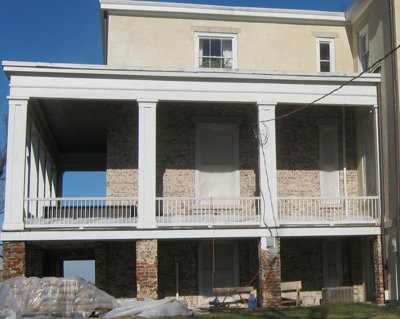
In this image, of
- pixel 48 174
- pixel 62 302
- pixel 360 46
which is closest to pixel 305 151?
pixel 360 46

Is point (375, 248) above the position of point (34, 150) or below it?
below

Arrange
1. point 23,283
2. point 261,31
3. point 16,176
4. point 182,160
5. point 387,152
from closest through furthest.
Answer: point 23,283, point 16,176, point 387,152, point 182,160, point 261,31

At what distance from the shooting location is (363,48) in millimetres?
23672

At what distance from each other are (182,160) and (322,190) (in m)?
4.70

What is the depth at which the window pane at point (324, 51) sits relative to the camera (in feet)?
80.9

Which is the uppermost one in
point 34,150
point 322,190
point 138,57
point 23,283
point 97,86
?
point 138,57

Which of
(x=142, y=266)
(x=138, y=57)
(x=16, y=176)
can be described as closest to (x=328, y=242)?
(x=142, y=266)

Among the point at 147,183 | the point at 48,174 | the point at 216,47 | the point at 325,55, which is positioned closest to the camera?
the point at 147,183

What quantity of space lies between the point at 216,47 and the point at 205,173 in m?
4.74

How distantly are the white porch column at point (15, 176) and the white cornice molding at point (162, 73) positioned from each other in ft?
4.92

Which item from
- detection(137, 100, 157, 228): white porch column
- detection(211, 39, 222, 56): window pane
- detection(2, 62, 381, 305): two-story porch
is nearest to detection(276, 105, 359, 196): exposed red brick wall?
detection(2, 62, 381, 305): two-story porch

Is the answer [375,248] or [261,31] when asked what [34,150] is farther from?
[375,248]

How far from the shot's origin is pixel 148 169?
19.0 m

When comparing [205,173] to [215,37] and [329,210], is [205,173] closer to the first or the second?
[329,210]
